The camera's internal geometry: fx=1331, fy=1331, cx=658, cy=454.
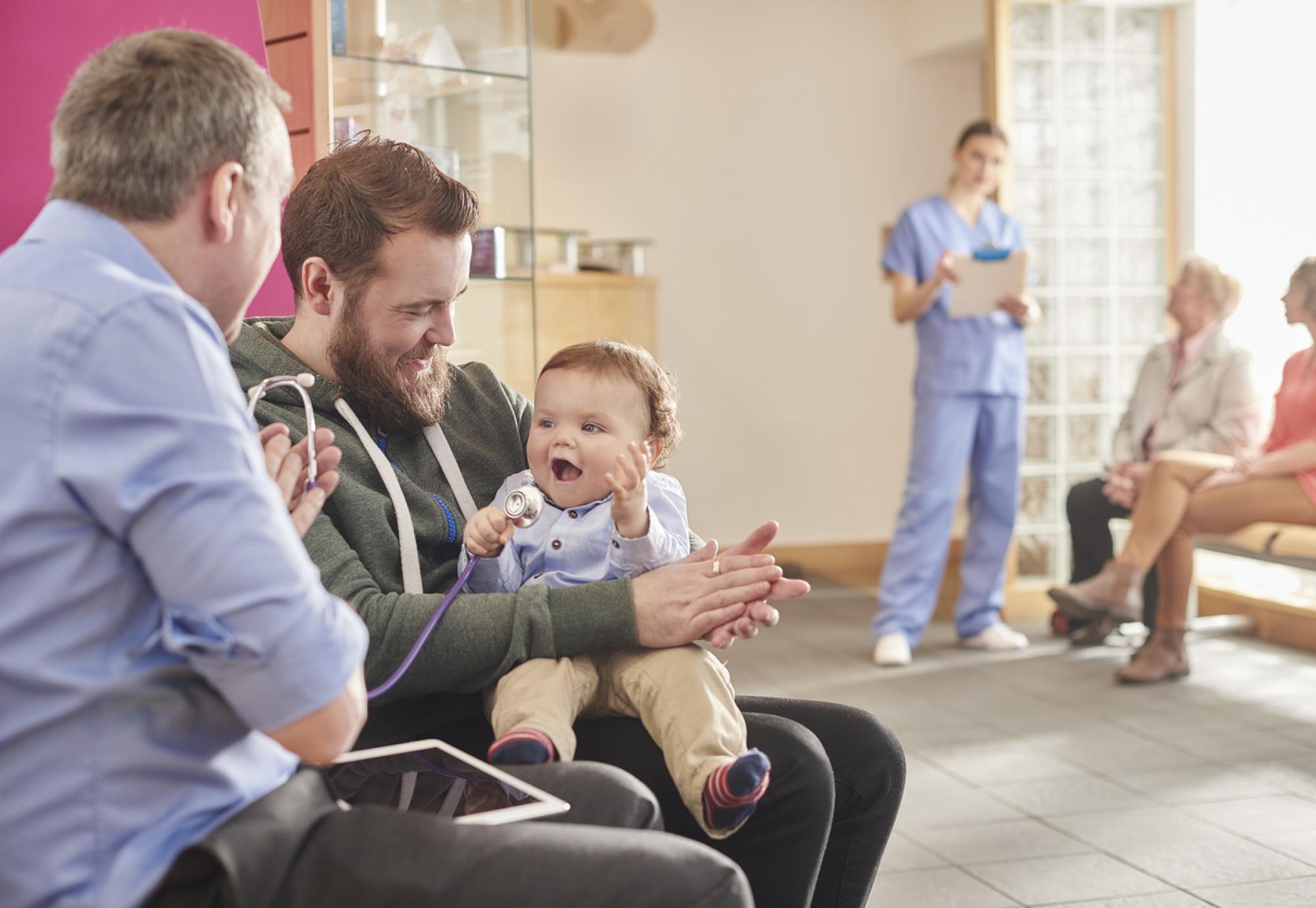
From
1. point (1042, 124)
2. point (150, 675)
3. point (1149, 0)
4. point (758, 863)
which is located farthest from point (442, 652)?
point (1149, 0)

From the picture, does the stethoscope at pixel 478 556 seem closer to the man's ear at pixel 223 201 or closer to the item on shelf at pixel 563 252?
the man's ear at pixel 223 201

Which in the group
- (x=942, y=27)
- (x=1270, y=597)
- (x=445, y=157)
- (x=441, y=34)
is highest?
(x=942, y=27)

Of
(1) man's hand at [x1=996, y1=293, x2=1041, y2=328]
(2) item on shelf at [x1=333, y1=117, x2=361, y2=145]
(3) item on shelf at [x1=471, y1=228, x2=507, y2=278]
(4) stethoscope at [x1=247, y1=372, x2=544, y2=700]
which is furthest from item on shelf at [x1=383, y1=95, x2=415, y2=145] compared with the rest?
(1) man's hand at [x1=996, y1=293, x2=1041, y2=328]

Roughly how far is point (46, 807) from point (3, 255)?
1.25ft

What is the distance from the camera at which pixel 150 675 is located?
0.90 metres

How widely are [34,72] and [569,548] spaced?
1.12 meters

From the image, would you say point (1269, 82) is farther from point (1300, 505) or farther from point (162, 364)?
point (162, 364)

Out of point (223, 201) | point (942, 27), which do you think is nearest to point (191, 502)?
point (223, 201)

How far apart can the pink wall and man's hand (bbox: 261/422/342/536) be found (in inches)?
37.2

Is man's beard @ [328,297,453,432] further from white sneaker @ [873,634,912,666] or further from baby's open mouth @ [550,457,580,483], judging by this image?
white sneaker @ [873,634,912,666]

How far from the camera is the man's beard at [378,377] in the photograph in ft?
5.14

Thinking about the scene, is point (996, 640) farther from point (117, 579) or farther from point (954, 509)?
point (117, 579)

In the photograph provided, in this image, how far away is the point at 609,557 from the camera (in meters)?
1.57

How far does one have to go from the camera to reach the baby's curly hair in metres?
1.68
